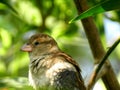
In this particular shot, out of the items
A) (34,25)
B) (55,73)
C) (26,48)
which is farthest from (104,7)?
(34,25)

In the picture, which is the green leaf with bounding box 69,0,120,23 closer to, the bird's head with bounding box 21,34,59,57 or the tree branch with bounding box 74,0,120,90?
the tree branch with bounding box 74,0,120,90

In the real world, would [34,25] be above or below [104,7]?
below

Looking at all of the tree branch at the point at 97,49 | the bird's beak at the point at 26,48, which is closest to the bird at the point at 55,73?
the tree branch at the point at 97,49

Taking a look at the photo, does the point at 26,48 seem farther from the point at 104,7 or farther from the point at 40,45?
the point at 104,7

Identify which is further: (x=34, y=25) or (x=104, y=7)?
(x=34, y=25)

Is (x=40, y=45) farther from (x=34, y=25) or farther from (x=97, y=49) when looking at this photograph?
(x=97, y=49)

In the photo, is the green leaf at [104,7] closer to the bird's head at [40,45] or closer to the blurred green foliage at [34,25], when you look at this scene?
the bird's head at [40,45]

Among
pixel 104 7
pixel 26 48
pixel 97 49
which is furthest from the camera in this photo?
pixel 26 48

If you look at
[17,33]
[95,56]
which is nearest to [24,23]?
[17,33]

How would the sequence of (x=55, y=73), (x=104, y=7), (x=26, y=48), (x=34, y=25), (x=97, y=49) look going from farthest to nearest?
(x=34, y=25)
(x=26, y=48)
(x=97, y=49)
(x=55, y=73)
(x=104, y=7)

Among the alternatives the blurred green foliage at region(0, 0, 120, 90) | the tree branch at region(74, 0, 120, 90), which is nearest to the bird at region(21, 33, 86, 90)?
the tree branch at region(74, 0, 120, 90)

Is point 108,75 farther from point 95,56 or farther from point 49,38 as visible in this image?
point 49,38
